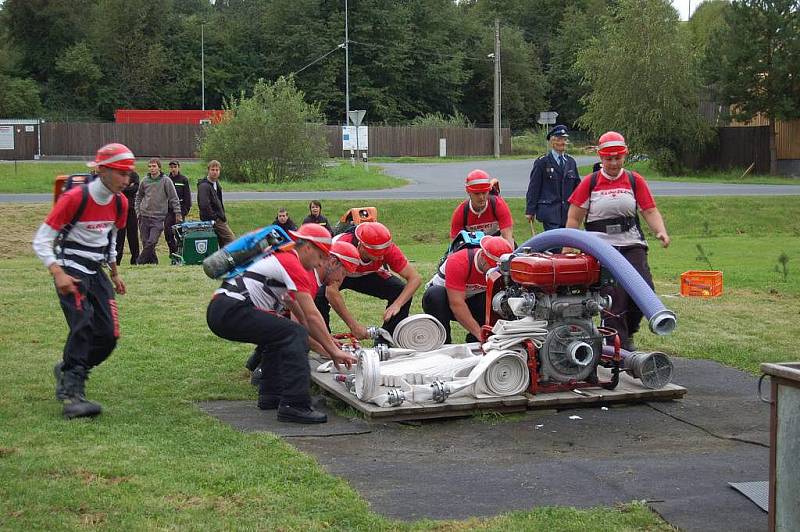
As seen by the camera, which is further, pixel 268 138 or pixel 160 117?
pixel 160 117

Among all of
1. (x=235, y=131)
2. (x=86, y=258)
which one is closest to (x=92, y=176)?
(x=86, y=258)

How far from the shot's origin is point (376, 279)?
10.1 metres

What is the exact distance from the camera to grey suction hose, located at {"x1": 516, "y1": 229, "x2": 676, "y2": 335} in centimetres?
763

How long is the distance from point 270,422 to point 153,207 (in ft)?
40.5

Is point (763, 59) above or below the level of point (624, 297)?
above

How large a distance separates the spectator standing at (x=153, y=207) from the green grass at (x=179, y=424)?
2.18 metres

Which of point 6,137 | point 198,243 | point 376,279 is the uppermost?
point 6,137

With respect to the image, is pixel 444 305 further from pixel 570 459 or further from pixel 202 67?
pixel 202 67

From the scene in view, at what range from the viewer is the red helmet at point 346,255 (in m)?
8.33

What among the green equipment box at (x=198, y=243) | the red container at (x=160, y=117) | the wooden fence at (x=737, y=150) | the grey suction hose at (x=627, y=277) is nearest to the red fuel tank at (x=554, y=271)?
the grey suction hose at (x=627, y=277)

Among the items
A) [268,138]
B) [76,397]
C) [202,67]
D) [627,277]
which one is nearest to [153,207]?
[76,397]

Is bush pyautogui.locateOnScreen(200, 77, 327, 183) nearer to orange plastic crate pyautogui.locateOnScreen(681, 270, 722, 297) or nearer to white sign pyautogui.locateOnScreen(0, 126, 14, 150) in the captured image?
white sign pyautogui.locateOnScreen(0, 126, 14, 150)

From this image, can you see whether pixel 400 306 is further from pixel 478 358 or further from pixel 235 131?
pixel 235 131

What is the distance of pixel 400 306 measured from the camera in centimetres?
937
